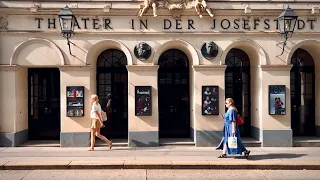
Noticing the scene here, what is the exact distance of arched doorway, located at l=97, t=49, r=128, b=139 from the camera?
13.9 metres

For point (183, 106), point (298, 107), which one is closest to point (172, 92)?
point (183, 106)

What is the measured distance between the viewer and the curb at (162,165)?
9.95 meters

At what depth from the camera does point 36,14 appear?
1256 cm

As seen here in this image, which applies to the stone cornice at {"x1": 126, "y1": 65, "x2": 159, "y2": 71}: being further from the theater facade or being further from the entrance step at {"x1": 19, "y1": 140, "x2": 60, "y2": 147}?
the entrance step at {"x1": 19, "y1": 140, "x2": 60, "y2": 147}

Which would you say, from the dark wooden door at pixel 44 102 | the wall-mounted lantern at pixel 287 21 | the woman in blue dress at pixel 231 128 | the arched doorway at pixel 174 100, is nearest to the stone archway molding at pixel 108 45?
the arched doorway at pixel 174 100

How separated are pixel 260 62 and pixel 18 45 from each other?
27.4 feet

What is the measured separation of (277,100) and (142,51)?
5026 mm

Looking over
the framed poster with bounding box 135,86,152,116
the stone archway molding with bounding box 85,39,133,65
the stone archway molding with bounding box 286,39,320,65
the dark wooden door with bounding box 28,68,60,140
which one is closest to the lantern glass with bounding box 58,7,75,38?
the stone archway molding with bounding box 85,39,133,65

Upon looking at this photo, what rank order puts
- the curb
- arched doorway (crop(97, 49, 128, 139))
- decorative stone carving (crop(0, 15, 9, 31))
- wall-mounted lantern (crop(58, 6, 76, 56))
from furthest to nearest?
arched doorway (crop(97, 49, 128, 139)) → decorative stone carving (crop(0, 15, 9, 31)) → wall-mounted lantern (crop(58, 6, 76, 56)) → the curb

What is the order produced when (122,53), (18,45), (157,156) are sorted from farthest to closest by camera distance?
1. (122,53)
2. (18,45)
3. (157,156)

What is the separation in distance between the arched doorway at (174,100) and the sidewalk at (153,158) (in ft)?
5.17

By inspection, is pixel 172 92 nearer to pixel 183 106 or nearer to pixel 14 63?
pixel 183 106

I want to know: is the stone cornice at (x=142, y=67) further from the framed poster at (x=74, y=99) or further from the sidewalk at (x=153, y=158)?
the sidewalk at (x=153, y=158)

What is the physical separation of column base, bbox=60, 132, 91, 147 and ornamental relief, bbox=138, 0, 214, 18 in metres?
4.55
